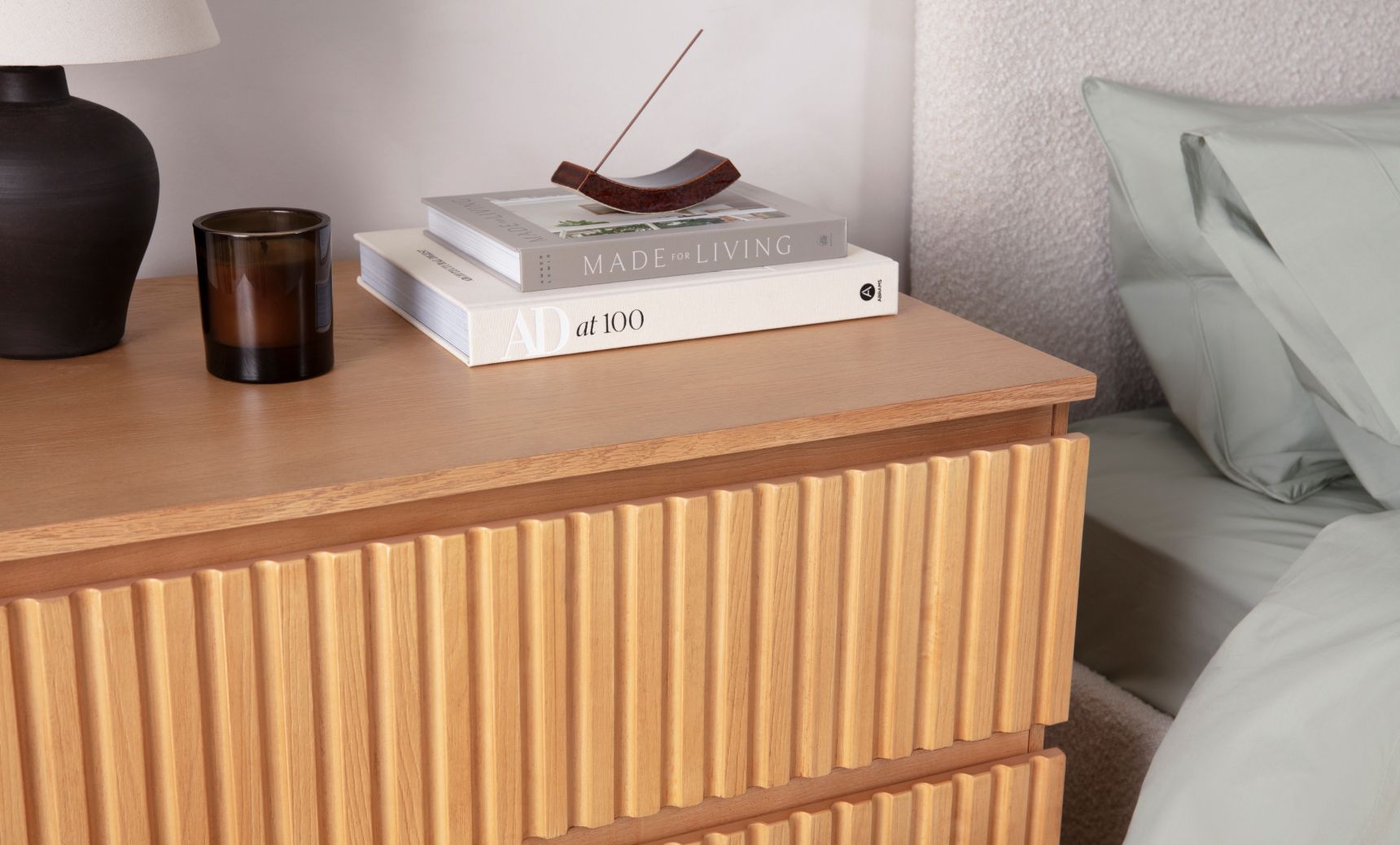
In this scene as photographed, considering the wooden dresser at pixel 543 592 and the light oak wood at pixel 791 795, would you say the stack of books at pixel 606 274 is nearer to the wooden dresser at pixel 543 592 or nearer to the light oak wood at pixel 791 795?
the wooden dresser at pixel 543 592

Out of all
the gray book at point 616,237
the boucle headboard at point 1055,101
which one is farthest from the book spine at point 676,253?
the boucle headboard at point 1055,101

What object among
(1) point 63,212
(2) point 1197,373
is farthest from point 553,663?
(2) point 1197,373

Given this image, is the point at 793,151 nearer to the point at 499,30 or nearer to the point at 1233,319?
the point at 499,30

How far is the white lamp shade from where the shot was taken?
0.72 meters

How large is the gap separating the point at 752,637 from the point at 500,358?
24cm

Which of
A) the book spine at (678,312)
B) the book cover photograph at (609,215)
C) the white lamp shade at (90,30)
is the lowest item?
the book spine at (678,312)

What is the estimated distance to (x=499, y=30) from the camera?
112 centimetres

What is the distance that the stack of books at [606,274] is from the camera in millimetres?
848

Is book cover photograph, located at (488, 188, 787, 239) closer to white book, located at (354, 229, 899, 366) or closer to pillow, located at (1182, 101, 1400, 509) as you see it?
Answer: white book, located at (354, 229, 899, 366)

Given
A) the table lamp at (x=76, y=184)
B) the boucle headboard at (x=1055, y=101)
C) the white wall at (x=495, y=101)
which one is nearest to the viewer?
the table lamp at (x=76, y=184)

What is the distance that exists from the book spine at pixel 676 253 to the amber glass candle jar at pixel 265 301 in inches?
5.2

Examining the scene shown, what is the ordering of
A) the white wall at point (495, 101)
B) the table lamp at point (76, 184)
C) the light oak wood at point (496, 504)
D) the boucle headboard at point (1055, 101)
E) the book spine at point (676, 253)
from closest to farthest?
the light oak wood at point (496, 504) → the table lamp at point (76, 184) → the book spine at point (676, 253) → the white wall at point (495, 101) → the boucle headboard at point (1055, 101)

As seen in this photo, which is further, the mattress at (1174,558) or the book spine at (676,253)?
the mattress at (1174,558)

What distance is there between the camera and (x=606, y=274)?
88cm
